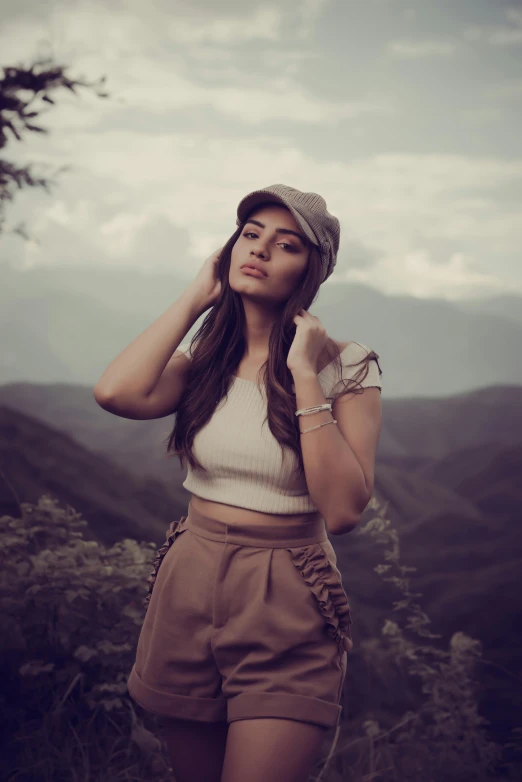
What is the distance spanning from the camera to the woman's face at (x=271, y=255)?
1971 millimetres

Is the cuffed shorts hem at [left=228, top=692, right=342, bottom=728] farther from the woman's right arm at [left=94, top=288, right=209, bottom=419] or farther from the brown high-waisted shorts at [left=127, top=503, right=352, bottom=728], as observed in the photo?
the woman's right arm at [left=94, top=288, right=209, bottom=419]

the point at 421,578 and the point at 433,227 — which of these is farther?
the point at 433,227

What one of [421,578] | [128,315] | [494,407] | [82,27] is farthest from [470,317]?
[82,27]

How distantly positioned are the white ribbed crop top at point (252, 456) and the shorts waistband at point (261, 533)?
0.14ft

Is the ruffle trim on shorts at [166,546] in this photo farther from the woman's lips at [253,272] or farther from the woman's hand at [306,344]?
the woman's lips at [253,272]

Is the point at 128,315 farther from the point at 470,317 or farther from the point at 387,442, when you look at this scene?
the point at 470,317

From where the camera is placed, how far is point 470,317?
467 cm

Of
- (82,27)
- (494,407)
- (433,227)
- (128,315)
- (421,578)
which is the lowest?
(421,578)

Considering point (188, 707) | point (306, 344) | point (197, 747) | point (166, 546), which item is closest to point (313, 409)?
point (306, 344)

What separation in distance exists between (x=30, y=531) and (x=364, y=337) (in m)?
2.24

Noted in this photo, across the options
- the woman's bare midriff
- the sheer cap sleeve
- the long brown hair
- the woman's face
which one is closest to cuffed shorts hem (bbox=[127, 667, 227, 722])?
the woman's bare midriff

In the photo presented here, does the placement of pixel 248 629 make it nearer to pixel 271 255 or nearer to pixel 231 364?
pixel 231 364

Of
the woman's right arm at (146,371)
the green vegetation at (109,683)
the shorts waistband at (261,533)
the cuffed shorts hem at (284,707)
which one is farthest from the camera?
Answer: the green vegetation at (109,683)

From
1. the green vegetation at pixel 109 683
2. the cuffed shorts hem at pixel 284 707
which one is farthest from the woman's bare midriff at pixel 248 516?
the green vegetation at pixel 109 683
